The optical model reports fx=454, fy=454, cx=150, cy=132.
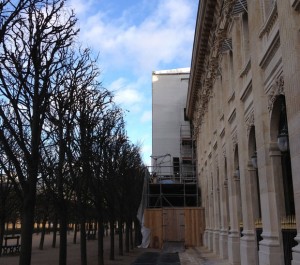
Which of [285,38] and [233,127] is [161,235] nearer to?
[233,127]

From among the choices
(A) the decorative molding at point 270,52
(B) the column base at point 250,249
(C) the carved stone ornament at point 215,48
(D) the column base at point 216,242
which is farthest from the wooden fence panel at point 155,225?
(A) the decorative molding at point 270,52

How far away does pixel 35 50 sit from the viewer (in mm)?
10750

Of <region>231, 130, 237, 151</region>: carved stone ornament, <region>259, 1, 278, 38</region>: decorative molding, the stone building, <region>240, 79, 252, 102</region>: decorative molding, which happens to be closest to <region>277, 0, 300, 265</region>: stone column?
the stone building

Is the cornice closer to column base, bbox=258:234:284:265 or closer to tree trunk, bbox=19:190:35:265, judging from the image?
column base, bbox=258:234:284:265

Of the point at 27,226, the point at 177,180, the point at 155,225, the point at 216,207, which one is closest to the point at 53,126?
the point at 27,226

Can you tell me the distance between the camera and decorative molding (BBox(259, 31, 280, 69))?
12.3m

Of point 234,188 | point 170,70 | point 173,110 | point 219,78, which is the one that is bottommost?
point 234,188

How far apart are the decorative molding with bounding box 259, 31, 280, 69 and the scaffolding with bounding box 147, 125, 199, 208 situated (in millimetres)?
30222

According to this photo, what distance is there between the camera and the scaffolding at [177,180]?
44875 millimetres

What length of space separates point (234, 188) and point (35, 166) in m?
12.1

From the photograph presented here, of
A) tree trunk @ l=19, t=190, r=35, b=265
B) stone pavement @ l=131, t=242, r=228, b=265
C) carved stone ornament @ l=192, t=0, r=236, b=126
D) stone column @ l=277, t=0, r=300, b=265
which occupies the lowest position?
stone pavement @ l=131, t=242, r=228, b=265

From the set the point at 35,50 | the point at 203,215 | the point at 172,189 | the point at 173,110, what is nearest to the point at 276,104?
the point at 35,50

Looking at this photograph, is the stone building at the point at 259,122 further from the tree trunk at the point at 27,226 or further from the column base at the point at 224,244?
the tree trunk at the point at 27,226

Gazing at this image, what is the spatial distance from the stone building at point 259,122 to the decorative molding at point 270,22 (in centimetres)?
3
